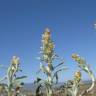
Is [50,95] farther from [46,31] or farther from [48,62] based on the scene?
[46,31]

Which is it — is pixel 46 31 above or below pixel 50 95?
above

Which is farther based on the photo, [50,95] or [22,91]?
[22,91]

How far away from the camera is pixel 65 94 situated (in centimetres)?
1016

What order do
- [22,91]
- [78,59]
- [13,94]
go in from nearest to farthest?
[78,59] → [13,94] → [22,91]

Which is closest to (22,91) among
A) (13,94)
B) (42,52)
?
(13,94)

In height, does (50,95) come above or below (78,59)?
below

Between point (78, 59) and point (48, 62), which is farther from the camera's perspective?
point (48, 62)

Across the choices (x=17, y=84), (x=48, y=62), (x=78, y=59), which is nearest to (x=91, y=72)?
(x=78, y=59)

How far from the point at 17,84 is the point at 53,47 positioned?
140cm

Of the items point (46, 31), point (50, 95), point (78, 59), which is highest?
point (46, 31)

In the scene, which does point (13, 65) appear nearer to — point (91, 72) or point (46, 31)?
point (46, 31)

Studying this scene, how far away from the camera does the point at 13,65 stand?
9.52 metres

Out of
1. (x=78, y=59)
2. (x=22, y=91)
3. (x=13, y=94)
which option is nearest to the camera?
(x=78, y=59)

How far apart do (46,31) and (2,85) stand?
197 centimetres
